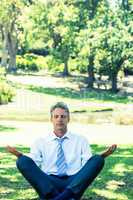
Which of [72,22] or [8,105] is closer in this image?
[8,105]

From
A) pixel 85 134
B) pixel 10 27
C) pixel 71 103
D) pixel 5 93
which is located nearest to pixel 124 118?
pixel 71 103

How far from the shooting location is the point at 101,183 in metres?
9.39

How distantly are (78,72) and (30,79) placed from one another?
7.03 m

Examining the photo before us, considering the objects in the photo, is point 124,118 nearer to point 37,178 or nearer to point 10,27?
point 37,178

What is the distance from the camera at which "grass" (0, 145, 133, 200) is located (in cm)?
832

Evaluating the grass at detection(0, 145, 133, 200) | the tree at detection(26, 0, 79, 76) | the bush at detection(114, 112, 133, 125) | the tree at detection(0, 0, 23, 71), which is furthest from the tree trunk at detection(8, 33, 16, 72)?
the grass at detection(0, 145, 133, 200)

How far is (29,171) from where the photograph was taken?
22.2 ft

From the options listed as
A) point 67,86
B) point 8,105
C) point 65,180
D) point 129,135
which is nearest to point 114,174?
point 65,180

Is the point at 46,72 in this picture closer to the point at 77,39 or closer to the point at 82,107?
the point at 77,39

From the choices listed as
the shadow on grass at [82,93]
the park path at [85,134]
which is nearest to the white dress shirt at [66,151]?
the park path at [85,134]

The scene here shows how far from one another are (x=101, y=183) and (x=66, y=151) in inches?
99.7

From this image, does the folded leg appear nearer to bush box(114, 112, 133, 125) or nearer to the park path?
the park path

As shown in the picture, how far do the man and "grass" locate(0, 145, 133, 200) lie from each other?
127 centimetres

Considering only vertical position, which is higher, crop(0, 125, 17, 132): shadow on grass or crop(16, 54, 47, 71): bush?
crop(16, 54, 47, 71): bush
